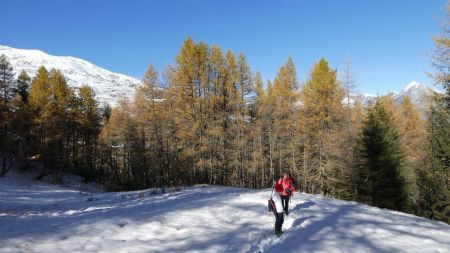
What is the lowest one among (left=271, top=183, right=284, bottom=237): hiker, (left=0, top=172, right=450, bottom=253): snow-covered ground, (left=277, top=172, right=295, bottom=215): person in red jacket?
(left=0, top=172, right=450, bottom=253): snow-covered ground

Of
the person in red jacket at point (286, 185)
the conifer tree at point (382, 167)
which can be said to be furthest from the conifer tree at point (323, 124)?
the person in red jacket at point (286, 185)

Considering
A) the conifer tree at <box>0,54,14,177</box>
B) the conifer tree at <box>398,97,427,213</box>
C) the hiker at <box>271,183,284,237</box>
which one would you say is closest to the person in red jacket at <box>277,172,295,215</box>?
the hiker at <box>271,183,284,237</box>

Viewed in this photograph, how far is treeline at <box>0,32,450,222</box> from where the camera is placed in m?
25.0

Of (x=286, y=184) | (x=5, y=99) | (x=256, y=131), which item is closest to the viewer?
(x=286, y=184)

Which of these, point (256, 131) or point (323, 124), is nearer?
point (323, 124)

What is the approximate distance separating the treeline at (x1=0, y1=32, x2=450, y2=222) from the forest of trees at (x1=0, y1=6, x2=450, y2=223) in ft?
0.31

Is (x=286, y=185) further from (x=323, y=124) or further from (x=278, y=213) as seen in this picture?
(x=323, y=124)

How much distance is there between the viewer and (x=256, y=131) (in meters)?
32.0

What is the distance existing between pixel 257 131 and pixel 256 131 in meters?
0.11

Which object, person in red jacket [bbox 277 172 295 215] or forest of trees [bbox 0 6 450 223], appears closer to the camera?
person in red jacket [bbox 277 172 295 215]

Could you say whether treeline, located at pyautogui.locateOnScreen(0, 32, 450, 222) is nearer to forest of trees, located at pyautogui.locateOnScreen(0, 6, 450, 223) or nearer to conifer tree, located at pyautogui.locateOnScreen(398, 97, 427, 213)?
forest of trees, located at pyautogui.locateOnScreen(0, 6, 450, 223)

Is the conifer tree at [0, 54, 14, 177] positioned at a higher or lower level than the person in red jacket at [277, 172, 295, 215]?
higher

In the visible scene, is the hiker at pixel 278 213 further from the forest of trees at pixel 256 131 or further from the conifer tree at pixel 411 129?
the conifer tree at pixel 411 129

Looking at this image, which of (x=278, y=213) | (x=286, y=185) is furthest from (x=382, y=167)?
(x=278, y=213)
